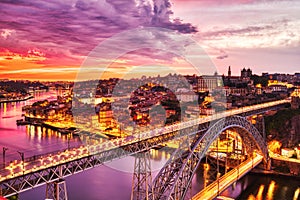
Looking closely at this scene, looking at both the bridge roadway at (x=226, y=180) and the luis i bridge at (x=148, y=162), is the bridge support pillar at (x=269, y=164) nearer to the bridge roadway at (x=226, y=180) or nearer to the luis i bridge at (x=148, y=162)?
the luis i bridge at (x=148, y=162)

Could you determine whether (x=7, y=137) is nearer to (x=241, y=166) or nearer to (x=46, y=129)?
(x=46, y=129)

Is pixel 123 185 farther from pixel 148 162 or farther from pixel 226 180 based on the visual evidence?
pixel 226 180

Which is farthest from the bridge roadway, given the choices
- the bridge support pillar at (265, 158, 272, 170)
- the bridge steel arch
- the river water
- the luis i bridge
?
the bridge steel arch

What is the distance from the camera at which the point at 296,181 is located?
10094 millimetres

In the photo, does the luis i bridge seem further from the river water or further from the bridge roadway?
the river water

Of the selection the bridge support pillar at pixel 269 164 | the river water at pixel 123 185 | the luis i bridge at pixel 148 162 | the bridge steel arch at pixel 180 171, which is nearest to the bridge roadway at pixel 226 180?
the luis i bridge at pixel 148 162

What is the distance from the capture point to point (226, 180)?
840 cm

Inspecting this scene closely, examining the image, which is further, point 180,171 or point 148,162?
point 148,162

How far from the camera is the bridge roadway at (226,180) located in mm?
7254

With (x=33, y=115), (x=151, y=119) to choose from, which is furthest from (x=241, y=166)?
(x=33, y=115)

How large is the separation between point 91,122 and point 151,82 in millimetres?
6862

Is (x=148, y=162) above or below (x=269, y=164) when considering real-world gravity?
above

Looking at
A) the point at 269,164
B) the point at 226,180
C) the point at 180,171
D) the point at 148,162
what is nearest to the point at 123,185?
the point at 148,162

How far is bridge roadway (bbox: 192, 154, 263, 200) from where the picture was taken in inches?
286
